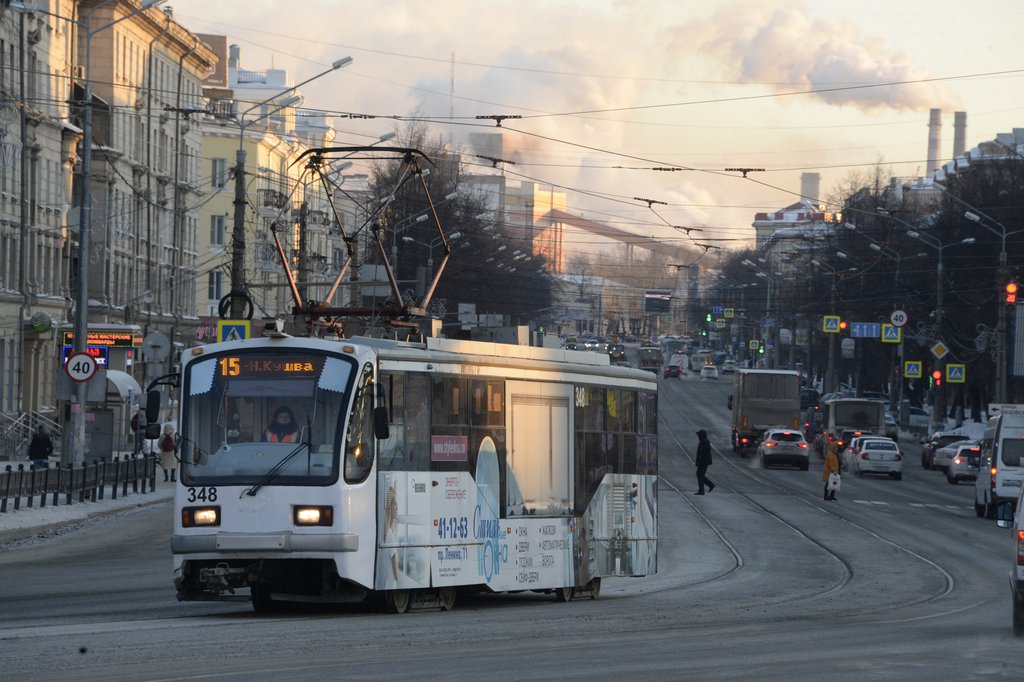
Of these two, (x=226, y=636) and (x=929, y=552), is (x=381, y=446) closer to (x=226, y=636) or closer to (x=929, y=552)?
(x=226, y=636)

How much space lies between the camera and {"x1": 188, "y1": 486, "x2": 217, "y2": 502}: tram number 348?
14422mm

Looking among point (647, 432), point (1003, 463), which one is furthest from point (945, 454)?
point (647, 432)

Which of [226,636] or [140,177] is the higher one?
[140,177]

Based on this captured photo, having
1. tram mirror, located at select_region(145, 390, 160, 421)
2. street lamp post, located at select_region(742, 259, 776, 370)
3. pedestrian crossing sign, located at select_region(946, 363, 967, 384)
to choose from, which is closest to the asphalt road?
tram mirror, located at select_region(145, 390, 160, 421)

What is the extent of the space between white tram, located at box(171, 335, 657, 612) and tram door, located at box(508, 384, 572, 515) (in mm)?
19

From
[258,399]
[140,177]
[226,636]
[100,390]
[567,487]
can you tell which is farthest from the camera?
[140,177]

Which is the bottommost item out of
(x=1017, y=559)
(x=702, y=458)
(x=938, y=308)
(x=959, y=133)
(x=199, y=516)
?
(x=702, y=458)

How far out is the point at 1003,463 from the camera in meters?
36.3

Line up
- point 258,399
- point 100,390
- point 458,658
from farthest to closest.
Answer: point 100,390 → point 258,399 → point 458,658

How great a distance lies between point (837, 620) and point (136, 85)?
56.8m

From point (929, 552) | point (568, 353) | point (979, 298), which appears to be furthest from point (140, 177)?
point (568, 353)

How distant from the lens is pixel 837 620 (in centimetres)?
1597

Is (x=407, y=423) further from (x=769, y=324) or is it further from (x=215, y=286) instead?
(x=769, y=324)

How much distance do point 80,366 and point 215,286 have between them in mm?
57481
